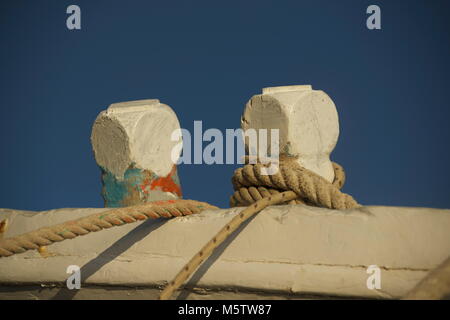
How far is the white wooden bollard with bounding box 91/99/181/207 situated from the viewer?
258cm

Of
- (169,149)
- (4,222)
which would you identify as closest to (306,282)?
(169,149)

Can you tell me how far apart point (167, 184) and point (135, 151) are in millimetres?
232

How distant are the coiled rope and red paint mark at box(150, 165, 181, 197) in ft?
1.51

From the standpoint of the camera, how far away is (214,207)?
2262mm

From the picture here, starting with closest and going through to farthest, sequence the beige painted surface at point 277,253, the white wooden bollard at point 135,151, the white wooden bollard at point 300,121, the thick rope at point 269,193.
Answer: the beige painted surface at point 277,253
the thick rope at point 269,193
the white wooden bollard at point 300,121
the white wooden bollard at point 135,151

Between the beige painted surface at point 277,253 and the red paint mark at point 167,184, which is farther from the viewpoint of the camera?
the red paint mark at point 167,184

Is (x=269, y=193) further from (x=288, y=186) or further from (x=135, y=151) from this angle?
(x=135, y=151)

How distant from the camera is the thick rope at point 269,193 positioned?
190cm

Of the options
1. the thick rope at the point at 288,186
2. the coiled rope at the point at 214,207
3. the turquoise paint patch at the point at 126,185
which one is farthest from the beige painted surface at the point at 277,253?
the turquoise paint patch at the point at 126,185

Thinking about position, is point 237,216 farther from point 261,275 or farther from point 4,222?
point 4,222

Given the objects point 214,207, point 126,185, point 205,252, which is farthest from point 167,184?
point 205,252

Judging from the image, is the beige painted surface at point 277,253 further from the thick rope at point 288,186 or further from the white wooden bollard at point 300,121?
the white wooden bollard at point 300,121

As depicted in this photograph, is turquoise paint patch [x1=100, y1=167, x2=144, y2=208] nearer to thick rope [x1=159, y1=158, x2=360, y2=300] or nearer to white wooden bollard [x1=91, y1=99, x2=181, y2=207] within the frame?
white wooden bollard [x1=91, y1=99, x2=181, y2=207]

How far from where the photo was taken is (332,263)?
1852 mm
